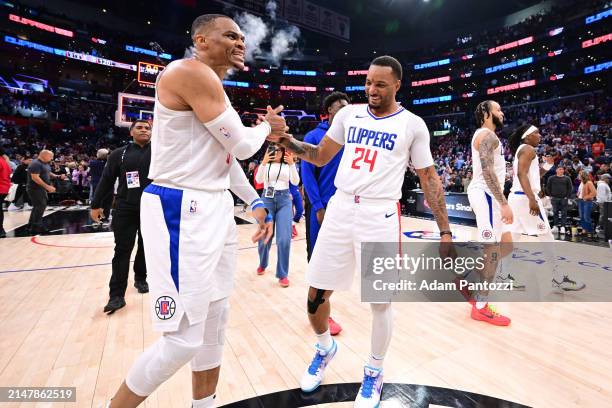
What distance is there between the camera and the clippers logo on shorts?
1360mm

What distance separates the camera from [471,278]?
4.48m

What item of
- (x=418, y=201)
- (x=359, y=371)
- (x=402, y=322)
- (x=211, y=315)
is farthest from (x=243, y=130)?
(x=418, y=201)

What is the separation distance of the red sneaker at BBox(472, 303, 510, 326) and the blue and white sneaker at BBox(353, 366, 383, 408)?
1.80 metres

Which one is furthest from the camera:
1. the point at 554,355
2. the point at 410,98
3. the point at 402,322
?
the point at 410,98

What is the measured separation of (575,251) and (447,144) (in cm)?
2560

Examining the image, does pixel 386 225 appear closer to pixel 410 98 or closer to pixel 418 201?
pixel 418 201

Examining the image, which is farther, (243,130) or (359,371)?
(359,371)

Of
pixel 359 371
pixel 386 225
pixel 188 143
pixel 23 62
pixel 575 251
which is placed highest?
pixel 23 62

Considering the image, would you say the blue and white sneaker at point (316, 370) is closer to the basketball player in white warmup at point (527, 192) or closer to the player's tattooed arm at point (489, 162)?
→ the player's tattooed arm at point (489, 162)

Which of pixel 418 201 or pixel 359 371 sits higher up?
pixel 418 201

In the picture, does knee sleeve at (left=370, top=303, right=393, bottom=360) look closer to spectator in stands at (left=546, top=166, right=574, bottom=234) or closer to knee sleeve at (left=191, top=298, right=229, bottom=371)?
knee sleeve at (left=191, top=298, right=229, bottom=371)

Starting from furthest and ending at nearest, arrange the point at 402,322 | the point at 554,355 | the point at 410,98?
the point at 410,98 → the point at 402,322 → the point at 554,355

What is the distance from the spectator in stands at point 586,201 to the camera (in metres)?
8.55

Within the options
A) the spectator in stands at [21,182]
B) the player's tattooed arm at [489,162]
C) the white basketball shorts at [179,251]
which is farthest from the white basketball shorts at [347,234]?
the spectator in stands at [21,182]
